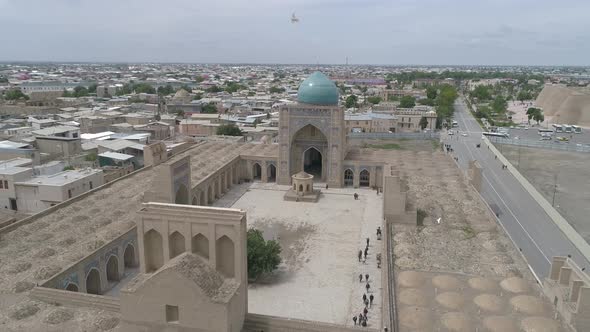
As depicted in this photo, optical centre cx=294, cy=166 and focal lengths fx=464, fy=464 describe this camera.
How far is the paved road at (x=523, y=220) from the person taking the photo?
26.3m

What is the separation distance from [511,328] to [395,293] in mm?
4137

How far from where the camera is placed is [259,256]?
850 inches

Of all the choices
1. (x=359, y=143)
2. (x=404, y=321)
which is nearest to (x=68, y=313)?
(x=404, y=321)

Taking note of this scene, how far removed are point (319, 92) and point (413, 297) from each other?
2502 cm

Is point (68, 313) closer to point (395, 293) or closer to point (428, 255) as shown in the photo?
point (395, 293)

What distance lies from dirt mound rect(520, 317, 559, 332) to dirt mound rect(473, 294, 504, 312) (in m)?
→ 1.06

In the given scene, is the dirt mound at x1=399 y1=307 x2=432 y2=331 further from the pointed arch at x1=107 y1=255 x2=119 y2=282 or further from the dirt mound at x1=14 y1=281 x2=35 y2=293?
the pointed arch at x1=107 y1=255 x2=119 y2=282

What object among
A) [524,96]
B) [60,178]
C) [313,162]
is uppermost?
[524,96]

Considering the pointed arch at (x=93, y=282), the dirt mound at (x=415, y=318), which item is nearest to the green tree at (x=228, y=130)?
the pointed arch at (x=93, y=282)

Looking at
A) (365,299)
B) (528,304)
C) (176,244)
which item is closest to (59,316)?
(176,244)

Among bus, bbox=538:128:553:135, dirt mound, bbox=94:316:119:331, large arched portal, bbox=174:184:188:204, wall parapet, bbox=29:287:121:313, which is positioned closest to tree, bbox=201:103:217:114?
bus, bbox=538:128:553:135

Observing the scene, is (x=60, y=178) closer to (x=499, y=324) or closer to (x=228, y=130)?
(x=499, y=324)

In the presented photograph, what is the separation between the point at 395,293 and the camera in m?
17.8

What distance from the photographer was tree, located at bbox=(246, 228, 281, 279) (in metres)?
21.5
